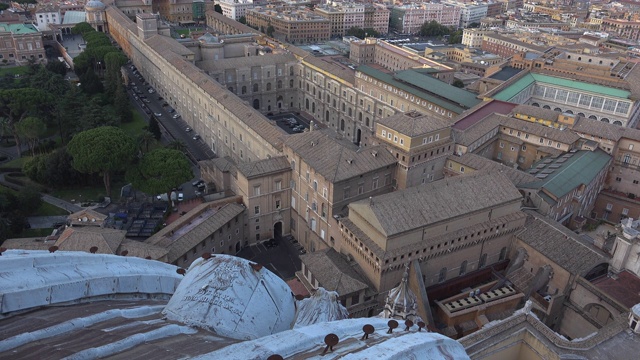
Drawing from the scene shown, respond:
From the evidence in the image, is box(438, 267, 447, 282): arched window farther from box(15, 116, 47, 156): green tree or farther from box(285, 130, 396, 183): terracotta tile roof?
box(15, 116, 47, 156): green tree

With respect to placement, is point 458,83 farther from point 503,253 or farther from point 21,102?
point 21,102

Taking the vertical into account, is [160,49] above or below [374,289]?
above

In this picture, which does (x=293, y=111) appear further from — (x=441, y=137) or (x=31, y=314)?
(x=31, y=314)

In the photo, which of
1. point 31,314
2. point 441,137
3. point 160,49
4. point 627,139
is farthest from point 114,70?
point 31,314

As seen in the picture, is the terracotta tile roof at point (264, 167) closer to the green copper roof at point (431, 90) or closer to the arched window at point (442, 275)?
the arched window at point (442, 275)

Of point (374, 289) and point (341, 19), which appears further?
point (341, 19)
